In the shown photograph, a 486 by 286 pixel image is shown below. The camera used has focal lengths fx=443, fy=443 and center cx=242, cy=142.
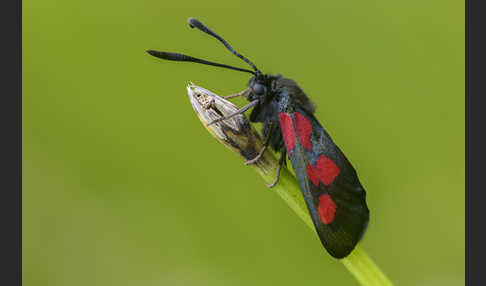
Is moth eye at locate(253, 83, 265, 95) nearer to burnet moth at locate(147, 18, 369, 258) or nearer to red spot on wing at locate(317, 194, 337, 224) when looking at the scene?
burnet moth at locate(147, 18, 369, 258)

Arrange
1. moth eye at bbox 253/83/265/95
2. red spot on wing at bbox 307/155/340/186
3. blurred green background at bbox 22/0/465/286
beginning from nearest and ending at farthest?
red spot on wing at bbox 307/155/340/186 → moth eye at bbox 253/83/265/95 → blurred green background at bbox 22/0/465/286

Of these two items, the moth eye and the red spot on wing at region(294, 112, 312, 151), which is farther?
the moth eye

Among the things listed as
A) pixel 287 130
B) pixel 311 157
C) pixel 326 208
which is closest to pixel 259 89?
pixel 287 130

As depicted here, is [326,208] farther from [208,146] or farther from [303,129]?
[208,146]

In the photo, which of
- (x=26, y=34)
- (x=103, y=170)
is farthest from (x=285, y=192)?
(x=26, y=34)

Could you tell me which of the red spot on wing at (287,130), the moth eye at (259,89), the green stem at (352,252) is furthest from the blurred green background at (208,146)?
the green stem at (352,252)

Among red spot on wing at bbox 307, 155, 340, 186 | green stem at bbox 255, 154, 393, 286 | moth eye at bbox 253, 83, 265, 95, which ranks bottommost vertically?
Answer: green stem at bbox 255, 154, 393, 286

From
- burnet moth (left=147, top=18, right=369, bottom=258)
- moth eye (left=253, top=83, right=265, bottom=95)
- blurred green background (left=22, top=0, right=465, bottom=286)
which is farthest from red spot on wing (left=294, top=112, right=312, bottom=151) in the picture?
blurred green background (left=22, top=0, right=465, bottom=286)
